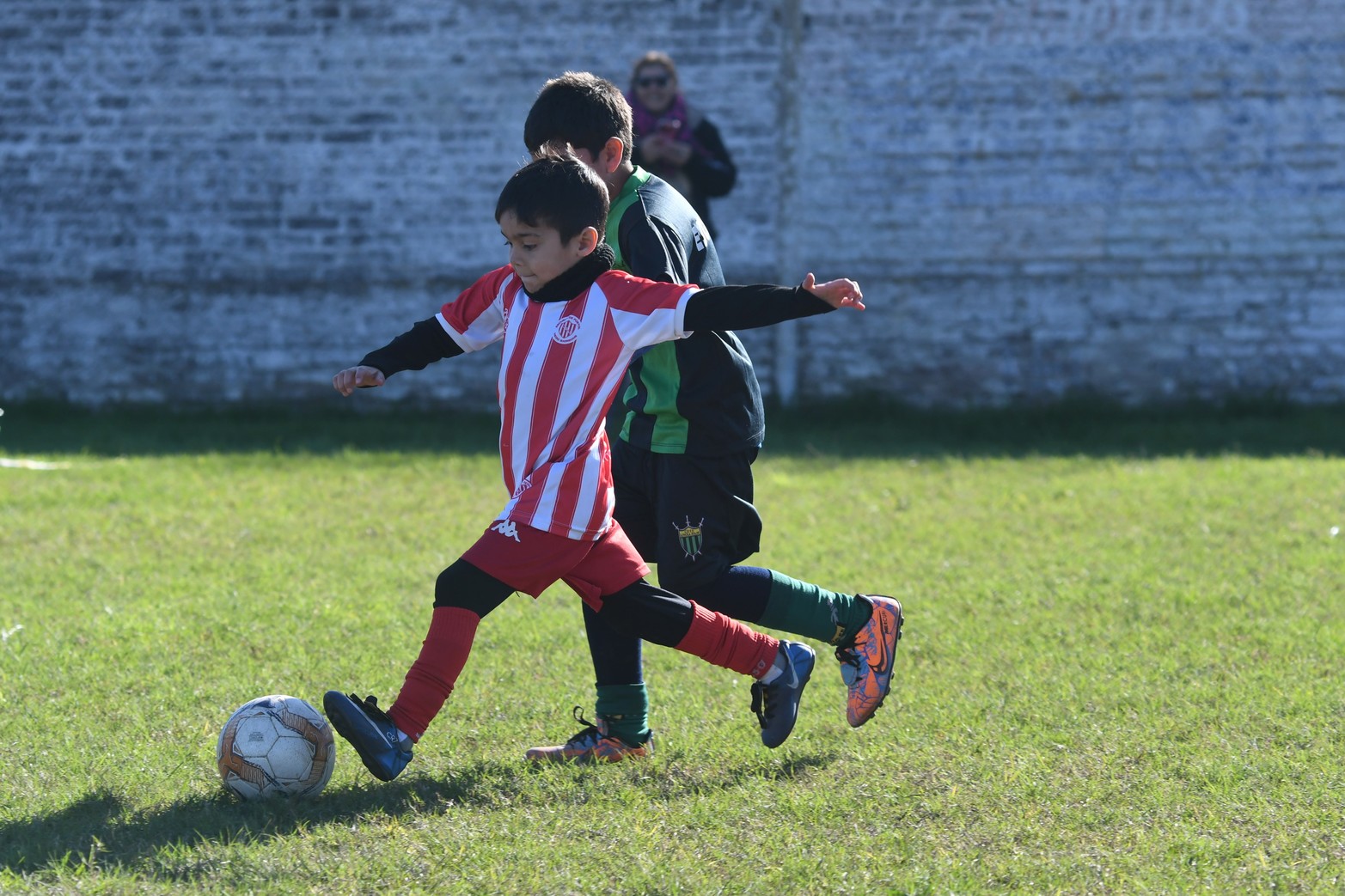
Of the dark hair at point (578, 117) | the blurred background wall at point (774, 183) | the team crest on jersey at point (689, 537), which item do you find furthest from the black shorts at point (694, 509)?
the blurred background wall at point (774, 183)

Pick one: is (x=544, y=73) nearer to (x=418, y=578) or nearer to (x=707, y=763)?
(x=418, y=578)

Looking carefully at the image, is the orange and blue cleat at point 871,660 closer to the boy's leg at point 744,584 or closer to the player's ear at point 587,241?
the boy's leg at point 744,584

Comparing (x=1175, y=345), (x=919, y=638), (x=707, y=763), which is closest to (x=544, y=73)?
(x=1175, y=345)

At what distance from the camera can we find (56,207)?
11.6 m

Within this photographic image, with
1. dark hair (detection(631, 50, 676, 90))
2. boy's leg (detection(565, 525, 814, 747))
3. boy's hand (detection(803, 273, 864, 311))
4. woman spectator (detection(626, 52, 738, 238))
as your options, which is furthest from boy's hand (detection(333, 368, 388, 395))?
dark hair (detection(631, 50, 676, 90))

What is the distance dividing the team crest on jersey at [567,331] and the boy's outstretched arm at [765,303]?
0.97 ft

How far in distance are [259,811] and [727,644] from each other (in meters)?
1.21

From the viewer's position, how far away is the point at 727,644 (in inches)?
147

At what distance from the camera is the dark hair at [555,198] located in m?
3.46

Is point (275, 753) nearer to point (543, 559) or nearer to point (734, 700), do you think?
point (543, 559)

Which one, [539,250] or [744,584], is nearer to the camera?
[539,250]

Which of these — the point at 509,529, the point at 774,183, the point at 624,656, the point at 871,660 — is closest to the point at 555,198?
the point at 509,529

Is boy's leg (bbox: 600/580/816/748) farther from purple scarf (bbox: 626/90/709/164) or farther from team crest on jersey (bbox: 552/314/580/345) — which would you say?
purple scarf (bbox: 626/90/709/164)

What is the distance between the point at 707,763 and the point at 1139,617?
2.18m
